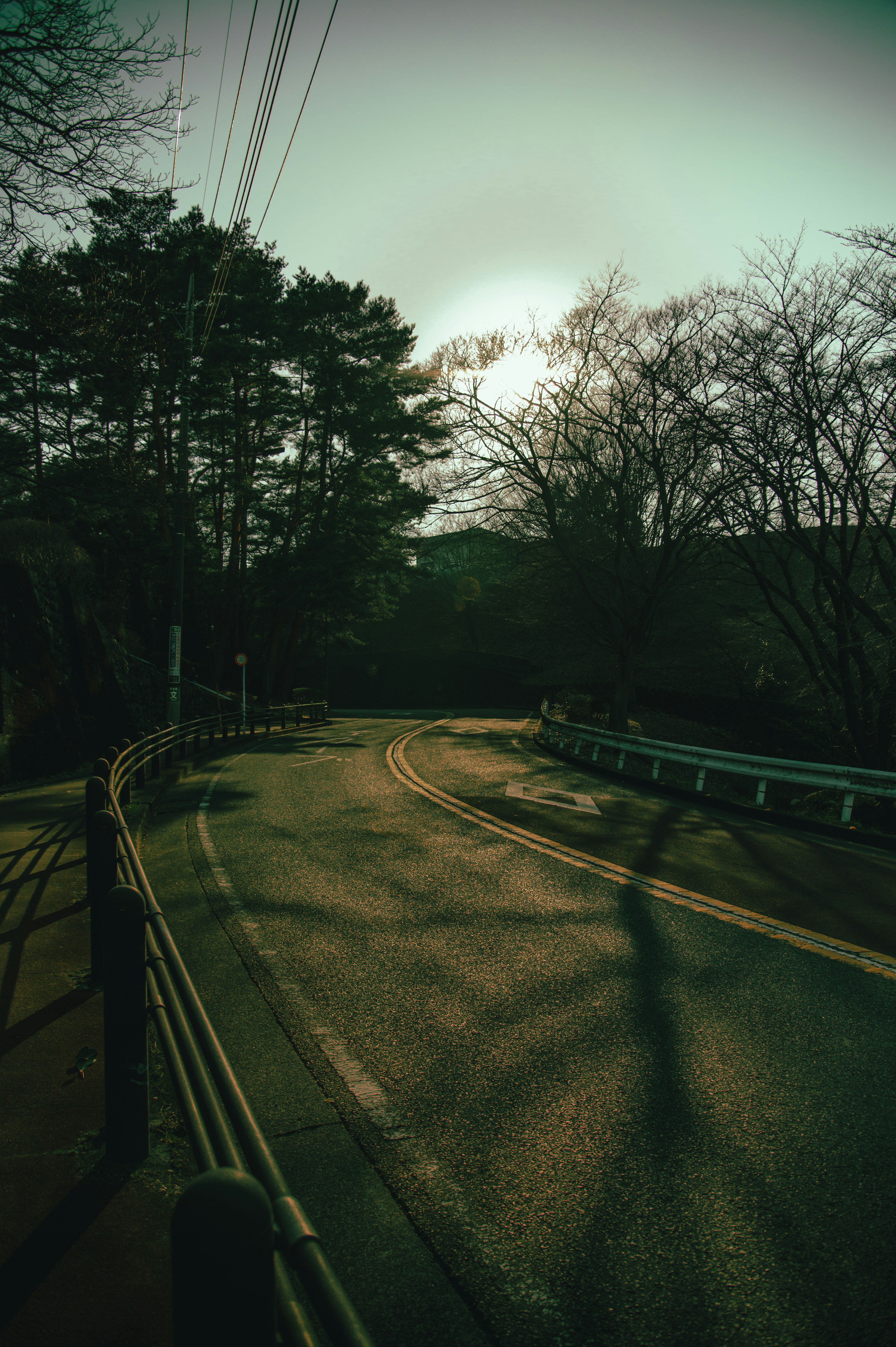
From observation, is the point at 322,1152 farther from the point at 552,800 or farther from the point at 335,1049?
the point at 552,800

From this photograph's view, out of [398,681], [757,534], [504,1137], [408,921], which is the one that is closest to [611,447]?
[757,534]

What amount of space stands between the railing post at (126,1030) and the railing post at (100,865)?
1948 millimetres

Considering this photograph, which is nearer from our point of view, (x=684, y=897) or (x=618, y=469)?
(x=684, y=897)

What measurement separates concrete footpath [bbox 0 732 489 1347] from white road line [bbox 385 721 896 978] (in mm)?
3877

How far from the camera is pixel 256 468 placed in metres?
40.4

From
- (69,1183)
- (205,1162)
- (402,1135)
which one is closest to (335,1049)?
(402,1135)

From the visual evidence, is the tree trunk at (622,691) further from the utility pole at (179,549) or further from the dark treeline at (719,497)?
the utility pole at (179,549)

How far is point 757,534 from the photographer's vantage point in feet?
64.7

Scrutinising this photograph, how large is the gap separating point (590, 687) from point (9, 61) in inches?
1882

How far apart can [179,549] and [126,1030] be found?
19514mm

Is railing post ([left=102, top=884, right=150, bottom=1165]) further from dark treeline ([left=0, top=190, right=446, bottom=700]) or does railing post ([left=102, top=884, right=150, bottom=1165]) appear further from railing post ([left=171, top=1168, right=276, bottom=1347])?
dark treeline ([left=0, top=190, right=446, bottom=700])

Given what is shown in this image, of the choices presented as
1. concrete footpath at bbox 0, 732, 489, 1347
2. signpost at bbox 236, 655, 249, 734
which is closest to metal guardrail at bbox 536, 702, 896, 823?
concrete footpath at bbox 0, 732, 489, 1347

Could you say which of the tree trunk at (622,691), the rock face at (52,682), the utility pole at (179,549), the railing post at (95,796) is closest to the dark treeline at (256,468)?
the utility pole at (179,549)

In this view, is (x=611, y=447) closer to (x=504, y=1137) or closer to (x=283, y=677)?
(x=283, y=677)
